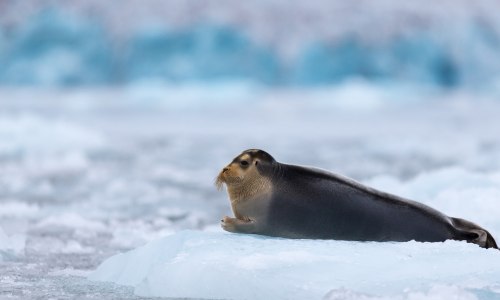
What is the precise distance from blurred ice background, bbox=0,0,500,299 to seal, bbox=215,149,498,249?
3.49 meters

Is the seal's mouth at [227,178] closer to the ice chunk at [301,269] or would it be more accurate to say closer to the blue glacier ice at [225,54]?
the ice chunk at [301,269]

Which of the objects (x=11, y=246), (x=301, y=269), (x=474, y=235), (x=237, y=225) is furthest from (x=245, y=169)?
(x=11, y=246)

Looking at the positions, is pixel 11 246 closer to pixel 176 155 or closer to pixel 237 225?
pixel 237 225

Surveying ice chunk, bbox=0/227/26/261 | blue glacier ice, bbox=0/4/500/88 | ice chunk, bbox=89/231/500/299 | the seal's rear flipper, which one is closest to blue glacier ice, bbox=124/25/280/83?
blue glacier ice, bbox=0/4/500/88

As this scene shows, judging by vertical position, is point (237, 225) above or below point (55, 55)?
below

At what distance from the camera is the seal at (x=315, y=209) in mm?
2963

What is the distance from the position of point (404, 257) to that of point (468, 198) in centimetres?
161

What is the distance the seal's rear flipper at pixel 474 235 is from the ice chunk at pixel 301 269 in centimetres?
31

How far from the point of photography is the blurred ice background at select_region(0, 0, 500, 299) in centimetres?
902

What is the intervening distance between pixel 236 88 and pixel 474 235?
Answer: 16.2m

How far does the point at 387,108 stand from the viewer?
722 inches

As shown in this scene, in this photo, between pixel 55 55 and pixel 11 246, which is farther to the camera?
pixel 55 55

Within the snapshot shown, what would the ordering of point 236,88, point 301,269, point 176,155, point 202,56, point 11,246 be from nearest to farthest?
point 301,269 → point 11,246 → point 176,155 → point 202,56 → point 236,88

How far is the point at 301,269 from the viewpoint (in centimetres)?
252
